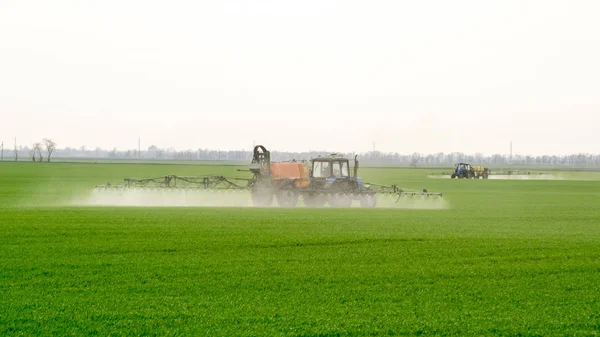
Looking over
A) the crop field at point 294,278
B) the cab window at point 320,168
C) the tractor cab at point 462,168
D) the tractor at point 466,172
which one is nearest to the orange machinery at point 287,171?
the cab window at point 320,168

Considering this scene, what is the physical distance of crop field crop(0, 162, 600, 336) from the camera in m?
11.7

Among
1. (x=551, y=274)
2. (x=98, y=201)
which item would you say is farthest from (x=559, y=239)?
(x=98, y=201)

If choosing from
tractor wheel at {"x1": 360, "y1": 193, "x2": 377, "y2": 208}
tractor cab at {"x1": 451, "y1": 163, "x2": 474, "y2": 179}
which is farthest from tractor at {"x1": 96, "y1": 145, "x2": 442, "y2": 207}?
tractor cab at {"x1": 451, "y1": 163, "x2": 474, "y2": 179}

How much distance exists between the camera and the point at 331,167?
3506 cm

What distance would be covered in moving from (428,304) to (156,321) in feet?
14.7

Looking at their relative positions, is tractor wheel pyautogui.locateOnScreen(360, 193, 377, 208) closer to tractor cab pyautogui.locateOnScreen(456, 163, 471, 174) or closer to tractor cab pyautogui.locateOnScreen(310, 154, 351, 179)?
tractor cab pyautogui.locateOnScreen(310, 154, 351, 179)

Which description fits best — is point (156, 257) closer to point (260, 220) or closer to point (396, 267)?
point (396, 267)

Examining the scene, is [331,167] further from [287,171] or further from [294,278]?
[294,278]

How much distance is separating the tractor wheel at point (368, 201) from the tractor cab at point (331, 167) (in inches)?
54.9

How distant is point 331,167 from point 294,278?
20.0 metres

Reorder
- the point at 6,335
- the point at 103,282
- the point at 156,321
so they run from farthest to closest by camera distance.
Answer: the point at 103,282
the point at 156,321
the point at 6,335

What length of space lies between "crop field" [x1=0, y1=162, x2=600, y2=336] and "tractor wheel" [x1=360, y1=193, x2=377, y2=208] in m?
8.98

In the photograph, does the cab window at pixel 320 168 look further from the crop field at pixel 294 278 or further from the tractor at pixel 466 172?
the tractor at pixel 466 172

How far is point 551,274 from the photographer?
16.0 meters
